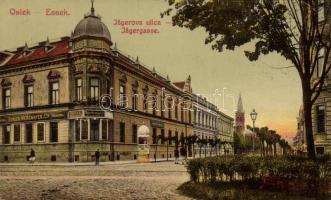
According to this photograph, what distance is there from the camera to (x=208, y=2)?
11320mm

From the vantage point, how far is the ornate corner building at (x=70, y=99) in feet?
109

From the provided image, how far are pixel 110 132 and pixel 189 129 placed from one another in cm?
2101

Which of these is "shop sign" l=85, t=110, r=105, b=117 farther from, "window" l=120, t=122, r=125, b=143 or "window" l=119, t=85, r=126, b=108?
"window" l=120, t=122, r=125, b=143

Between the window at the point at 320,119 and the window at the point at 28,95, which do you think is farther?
the window at the point at 28,95

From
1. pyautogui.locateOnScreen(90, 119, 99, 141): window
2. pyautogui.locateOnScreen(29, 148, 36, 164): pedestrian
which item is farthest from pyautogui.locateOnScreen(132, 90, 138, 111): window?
pyautogui.locateOnScreen(29, 148, 36, 164): pedestrian

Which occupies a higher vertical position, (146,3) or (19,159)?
(146,3)

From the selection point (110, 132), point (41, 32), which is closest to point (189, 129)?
point (110, 132)

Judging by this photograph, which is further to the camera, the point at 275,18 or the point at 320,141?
the point at 320,141

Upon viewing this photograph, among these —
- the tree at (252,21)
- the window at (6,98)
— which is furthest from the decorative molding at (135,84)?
the tree at (252,21)

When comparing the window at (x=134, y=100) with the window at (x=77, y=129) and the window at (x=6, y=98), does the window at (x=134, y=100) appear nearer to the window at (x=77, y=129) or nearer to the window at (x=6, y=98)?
the window at (x=77, y=129)

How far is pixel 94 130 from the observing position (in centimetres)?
3378

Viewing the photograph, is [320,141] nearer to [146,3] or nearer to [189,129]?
[146,3]

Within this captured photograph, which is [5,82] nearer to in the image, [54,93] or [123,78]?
[54,93]

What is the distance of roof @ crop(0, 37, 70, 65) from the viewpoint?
112ft
